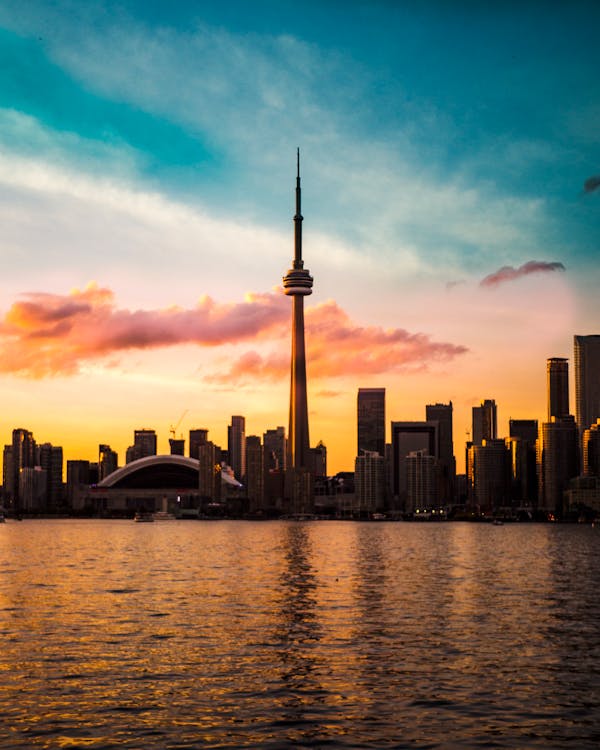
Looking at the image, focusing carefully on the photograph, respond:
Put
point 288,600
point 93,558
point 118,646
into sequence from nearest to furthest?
point 118,646, point 288,600, point 93,558

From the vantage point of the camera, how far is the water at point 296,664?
119 feet

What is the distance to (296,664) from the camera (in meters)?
49.0

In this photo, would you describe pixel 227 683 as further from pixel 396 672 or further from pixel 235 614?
pixel 235 614

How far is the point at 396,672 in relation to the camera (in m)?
47.1

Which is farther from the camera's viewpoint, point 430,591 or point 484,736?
point 430,591

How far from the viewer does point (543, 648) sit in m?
55.3

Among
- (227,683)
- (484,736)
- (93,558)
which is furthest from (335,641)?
(93,558)

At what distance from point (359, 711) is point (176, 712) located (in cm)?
694

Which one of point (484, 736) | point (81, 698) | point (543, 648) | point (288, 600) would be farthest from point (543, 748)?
point (288, 600)

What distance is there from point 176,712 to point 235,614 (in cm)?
3034

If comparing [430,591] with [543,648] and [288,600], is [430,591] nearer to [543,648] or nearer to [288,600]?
[288,600]

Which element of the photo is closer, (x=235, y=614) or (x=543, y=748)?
(x=543, y=748)

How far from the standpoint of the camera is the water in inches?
1422

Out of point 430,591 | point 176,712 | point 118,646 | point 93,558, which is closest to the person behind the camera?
point 176,712
